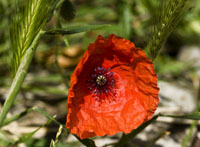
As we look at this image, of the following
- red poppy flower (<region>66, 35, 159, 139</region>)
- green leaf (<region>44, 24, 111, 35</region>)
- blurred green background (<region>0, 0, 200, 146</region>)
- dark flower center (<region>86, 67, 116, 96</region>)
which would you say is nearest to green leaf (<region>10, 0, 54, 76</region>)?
green leaf (<region>44, 24, 111, 35</region>)

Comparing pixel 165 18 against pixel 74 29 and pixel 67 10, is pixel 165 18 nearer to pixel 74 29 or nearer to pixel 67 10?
pixel 74 29

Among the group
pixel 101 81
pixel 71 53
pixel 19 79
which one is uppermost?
pixel 19 79

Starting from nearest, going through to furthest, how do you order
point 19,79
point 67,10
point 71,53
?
point 19,79 < point 67,10 < point 71,53

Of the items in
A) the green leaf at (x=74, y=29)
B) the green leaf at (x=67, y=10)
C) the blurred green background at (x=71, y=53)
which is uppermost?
the green leaf at (x=67, y=10)

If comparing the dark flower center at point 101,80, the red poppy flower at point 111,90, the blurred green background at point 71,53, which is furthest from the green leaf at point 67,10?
the dark flower center at point 101,80

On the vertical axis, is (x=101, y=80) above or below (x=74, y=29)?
below

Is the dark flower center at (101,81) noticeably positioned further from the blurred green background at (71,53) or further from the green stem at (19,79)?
the green stem at (19,79)

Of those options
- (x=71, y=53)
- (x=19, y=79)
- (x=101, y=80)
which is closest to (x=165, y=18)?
(x=101, y=80)

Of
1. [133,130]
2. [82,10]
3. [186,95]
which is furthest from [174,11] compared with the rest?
[82,10]
